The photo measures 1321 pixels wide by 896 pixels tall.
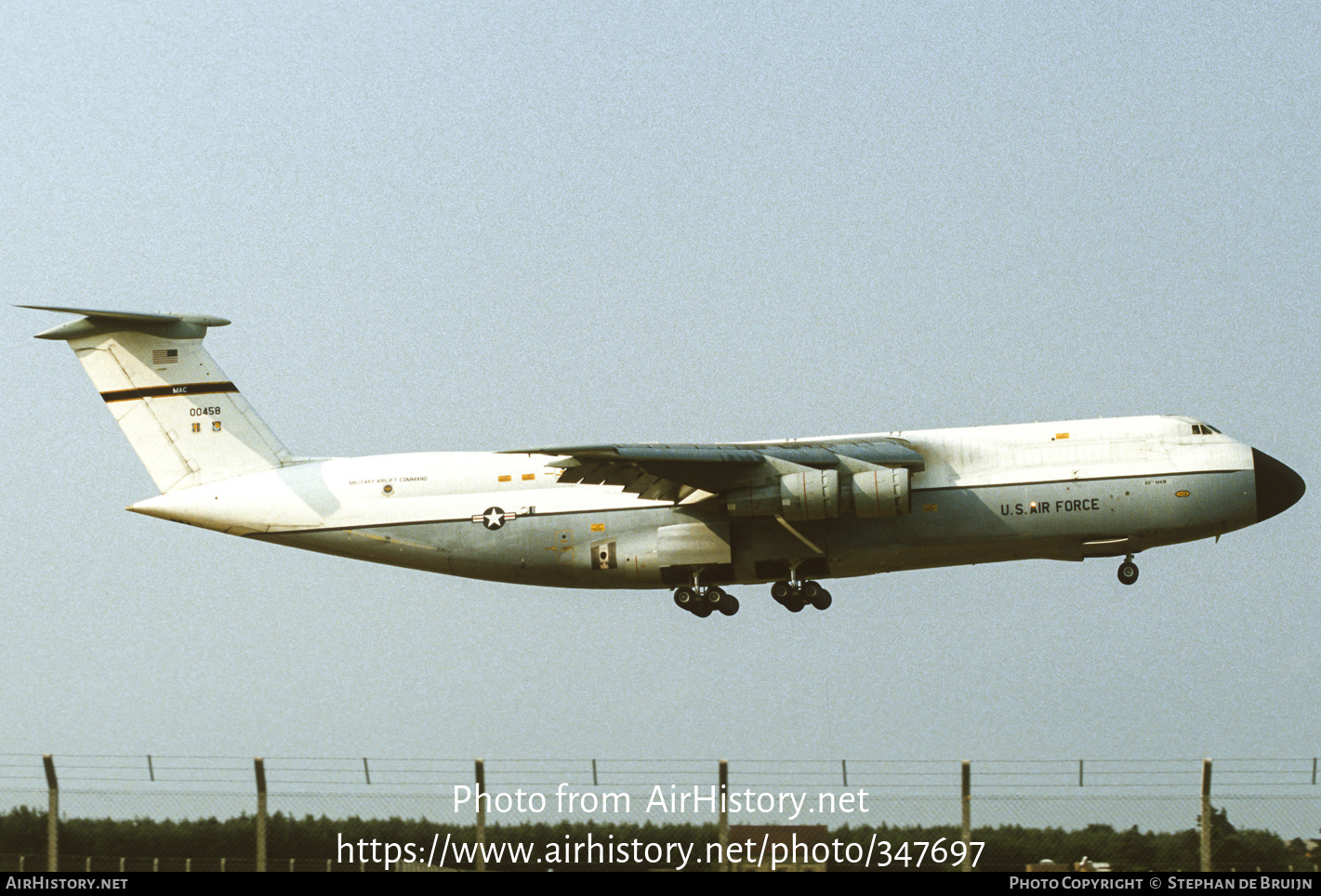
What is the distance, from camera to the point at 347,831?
1488 cm

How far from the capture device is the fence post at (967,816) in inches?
557

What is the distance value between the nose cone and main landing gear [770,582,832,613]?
785 centimetres

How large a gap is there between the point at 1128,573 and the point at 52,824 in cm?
1919

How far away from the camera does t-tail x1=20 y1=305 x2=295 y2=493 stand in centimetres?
2969

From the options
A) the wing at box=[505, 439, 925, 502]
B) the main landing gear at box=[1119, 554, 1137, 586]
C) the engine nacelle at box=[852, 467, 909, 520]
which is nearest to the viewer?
the wing at box=[505, 439, 925, 502]

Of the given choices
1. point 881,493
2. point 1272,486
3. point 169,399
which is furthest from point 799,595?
point 169,399

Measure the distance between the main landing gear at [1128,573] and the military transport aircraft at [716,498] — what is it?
0.17 feet

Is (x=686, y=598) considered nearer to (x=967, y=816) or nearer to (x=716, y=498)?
(x=716, y=498)

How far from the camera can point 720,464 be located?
999 inches

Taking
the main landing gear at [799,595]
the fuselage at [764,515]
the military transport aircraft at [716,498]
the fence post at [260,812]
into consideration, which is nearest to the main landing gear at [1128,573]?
the military transport aircraft at [716,498]

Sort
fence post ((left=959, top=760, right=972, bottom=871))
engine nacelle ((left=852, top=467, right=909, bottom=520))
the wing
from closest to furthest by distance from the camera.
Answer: fence post ((left=959, top=760, right=972, bottom=871))
the wing
engine nacelle ((left=852, top=467, right=909, bottom=520))

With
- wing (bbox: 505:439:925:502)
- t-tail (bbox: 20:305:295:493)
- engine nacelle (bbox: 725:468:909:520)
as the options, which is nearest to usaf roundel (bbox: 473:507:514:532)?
wing (bbox: 505:439:925:502)

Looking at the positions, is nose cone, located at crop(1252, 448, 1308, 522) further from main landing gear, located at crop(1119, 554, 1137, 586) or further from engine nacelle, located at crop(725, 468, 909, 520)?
engine nacelle, located at crop(725, 468, 909, 520)
